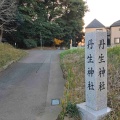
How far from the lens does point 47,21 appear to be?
101ft

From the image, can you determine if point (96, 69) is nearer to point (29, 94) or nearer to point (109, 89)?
point (109, 89)

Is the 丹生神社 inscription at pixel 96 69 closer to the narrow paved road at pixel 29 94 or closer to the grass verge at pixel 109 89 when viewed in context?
the grass verge at pixel 109 89

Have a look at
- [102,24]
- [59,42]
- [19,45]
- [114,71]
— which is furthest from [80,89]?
[102,24]

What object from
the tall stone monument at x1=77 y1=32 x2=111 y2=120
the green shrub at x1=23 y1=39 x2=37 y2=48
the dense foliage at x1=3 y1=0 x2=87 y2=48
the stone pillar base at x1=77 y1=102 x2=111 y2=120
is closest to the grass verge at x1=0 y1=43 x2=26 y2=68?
the stone pillar base at x1=77 y1=102 x2=111 y2=120

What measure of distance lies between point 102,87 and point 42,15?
90.2ft

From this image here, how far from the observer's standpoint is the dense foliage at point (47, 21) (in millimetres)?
28234

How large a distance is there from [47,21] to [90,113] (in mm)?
27510

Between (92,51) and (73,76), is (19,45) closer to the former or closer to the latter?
(73,76)

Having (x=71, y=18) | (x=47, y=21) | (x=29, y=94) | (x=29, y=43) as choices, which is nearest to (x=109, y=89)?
(x=29, y=94)

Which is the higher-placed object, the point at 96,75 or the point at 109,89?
the point at 96,75

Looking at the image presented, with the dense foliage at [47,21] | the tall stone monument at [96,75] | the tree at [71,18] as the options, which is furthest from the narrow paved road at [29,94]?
the tree at [71,18]

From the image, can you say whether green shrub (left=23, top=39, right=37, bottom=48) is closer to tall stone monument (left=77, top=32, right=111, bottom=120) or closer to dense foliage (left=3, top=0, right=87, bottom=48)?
dense foliage (left=3, top=0, right=87, bottom=48)

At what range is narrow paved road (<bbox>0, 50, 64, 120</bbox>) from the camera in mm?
5320

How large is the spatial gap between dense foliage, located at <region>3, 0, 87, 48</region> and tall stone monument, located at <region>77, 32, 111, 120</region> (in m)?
22.2
